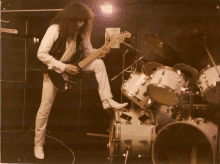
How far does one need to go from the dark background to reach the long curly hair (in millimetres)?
60

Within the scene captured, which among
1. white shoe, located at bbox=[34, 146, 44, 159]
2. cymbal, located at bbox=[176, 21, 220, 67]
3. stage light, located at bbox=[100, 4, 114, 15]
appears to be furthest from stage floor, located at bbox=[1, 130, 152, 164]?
stage light, located at bbox=[100, 4, 114, 15]

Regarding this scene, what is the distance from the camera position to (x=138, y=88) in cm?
214

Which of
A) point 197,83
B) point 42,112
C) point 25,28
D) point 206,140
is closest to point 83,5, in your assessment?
point 25,28

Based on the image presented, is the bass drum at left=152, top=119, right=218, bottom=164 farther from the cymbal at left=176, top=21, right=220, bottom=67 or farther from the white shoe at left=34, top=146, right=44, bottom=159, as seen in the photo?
the white shoe at left=34, top=146, right=44, bottom=159

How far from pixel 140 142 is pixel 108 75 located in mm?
735

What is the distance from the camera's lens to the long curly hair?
7.65ft

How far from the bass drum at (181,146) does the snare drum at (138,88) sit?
33cm

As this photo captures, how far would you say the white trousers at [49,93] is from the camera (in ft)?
7.63

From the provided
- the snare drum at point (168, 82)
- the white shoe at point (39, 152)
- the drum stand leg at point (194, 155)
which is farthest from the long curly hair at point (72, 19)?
the drum stand leg at point (194, 155)

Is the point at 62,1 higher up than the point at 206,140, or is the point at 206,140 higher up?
the point at 62,1

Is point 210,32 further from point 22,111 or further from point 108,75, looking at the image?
point 22,111

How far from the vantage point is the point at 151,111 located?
2307 millimetres

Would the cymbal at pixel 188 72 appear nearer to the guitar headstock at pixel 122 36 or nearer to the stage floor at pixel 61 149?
the guitar headstock at pixel 122 36

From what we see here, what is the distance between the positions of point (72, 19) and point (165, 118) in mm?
1352
